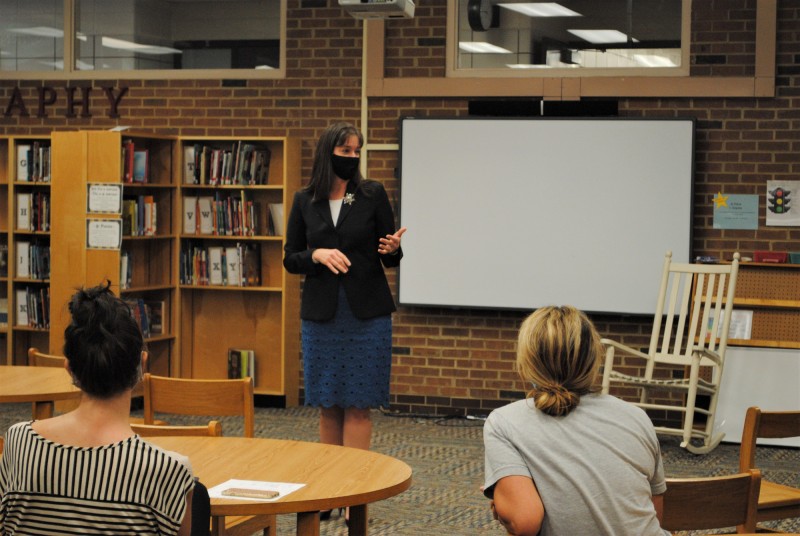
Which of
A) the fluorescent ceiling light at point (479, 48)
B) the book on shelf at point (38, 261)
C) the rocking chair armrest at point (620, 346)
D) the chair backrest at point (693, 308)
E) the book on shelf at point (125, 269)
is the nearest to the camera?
the rocking chair armrest at point (620, 346)

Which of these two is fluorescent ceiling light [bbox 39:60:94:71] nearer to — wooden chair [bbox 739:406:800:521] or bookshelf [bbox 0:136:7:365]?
bookshelf [bbox 0:136:7:365]

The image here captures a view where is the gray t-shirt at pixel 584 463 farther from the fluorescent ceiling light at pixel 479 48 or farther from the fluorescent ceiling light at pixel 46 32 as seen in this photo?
the fluorescent ceiling light at pixel 46 32

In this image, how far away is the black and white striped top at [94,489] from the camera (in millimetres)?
1947

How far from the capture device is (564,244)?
715 centimetres

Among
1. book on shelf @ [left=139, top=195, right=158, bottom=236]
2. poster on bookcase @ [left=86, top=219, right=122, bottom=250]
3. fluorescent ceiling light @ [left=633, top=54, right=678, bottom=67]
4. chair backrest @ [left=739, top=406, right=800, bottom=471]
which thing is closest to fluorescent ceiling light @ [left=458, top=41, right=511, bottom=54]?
fluorescent ceiling light @ [left=633, top=54, right=678, bottom=67]

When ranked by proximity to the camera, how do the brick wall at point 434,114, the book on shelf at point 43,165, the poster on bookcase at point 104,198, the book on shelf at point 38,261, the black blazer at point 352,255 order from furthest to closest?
the book on shelf at point 38,261 → the book on shelf at point 43,165 → the poster on bookcase at point 104,198 → the brick wall at point 434,114 → the black blazer at point 352,255

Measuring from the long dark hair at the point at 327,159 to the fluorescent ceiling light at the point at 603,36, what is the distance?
335 cm

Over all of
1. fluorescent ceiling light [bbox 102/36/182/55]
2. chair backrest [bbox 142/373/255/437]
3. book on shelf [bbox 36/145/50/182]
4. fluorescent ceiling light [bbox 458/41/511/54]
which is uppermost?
fluorescent ceiling light [bbox 102/36/182/55]

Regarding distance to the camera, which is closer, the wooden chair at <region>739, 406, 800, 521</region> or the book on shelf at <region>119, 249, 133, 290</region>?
the wooden chair at <region>739, 406, 800, 521</region>

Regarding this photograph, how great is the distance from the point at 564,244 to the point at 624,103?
1029 mm

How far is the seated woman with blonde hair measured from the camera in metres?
2.14

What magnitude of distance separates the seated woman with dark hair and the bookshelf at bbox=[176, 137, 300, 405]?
18.0 feet

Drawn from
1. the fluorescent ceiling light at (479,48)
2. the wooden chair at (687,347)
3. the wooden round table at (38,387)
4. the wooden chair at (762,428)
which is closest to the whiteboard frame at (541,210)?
the wooden chair at (687,347)

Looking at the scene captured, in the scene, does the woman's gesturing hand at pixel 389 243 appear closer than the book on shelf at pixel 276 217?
Yes
